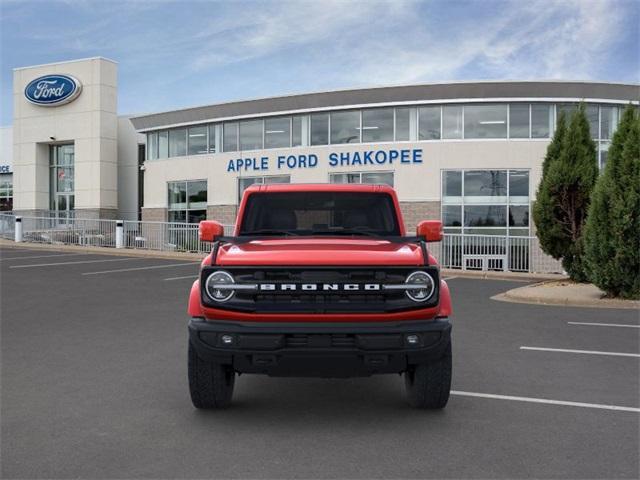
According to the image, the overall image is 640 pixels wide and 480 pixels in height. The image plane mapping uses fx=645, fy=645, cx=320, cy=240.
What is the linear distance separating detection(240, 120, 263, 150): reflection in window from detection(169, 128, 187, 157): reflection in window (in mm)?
3850

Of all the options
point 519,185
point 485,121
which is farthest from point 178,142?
point 519,185

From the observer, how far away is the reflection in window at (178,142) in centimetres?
3272

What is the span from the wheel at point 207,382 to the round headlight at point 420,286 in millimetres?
1506

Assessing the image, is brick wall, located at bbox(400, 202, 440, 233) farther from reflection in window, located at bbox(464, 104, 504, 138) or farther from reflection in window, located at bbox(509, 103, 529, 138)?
reflection in window, located at bbox(509, 103, 529, 138)

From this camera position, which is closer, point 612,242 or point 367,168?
point 612,242

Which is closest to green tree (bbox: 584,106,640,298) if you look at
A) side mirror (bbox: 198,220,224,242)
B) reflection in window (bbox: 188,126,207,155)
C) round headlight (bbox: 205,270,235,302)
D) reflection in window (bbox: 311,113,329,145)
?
side mirror (bbox: 198,220,224,242)

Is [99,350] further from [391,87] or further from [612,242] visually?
[391,87]

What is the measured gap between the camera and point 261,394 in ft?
18.6

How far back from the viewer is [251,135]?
30.2 m

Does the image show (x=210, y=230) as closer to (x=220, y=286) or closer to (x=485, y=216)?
(x=220, y=286)

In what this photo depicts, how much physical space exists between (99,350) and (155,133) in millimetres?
28052

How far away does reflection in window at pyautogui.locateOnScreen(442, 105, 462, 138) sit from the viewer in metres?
26.2

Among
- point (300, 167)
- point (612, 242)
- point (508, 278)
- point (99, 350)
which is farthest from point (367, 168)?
point (99, 350)

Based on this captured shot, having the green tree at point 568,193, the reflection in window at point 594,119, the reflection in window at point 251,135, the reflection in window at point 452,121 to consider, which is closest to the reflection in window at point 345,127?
the reflection in window at point 452,121
